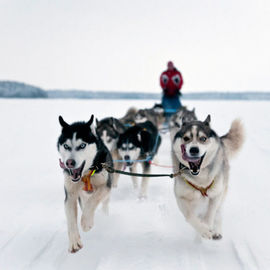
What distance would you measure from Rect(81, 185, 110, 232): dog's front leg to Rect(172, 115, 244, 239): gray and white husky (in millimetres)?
606

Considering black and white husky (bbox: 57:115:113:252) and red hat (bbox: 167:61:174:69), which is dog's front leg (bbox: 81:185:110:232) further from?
red hat (bbox: 167:61:174:69)

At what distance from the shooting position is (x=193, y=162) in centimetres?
232

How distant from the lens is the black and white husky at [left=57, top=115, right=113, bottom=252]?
2205 mm

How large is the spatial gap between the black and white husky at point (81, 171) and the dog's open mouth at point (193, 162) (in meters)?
0.67

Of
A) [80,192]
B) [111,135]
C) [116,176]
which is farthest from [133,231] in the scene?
[111,135]

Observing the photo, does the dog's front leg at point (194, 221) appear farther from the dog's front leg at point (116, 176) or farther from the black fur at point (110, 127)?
the black fur at point (110, 127)

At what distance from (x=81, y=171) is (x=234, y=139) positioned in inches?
66.9

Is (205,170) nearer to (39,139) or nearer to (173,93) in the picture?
(173,93)

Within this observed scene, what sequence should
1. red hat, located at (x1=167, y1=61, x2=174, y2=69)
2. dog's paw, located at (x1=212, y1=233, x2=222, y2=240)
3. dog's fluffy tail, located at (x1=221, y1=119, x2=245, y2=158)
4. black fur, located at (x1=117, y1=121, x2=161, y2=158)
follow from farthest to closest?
red hat, located at (x1=167, y1=61, x2=174, y2=69), black fur, located at (x1=117, y1=121, x2=161, y2=158), dog's fluffy tail, located at (x1=221, y1=119, x2=245, y2=158), dog's paw, located at (x1=212, y1=233, x2=222, y2=240)

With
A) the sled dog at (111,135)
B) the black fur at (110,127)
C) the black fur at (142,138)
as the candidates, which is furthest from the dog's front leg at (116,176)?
the black fur at (110,127)

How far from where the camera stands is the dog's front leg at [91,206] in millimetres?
2275

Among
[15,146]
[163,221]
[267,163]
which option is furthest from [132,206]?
[15,146]

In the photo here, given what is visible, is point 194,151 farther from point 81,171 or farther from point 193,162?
point 81,171

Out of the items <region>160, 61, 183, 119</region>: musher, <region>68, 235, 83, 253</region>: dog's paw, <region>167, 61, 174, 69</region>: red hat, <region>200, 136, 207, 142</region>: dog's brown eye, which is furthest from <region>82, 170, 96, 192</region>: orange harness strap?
<region>167, 61, 174, 69</region>: red hat
